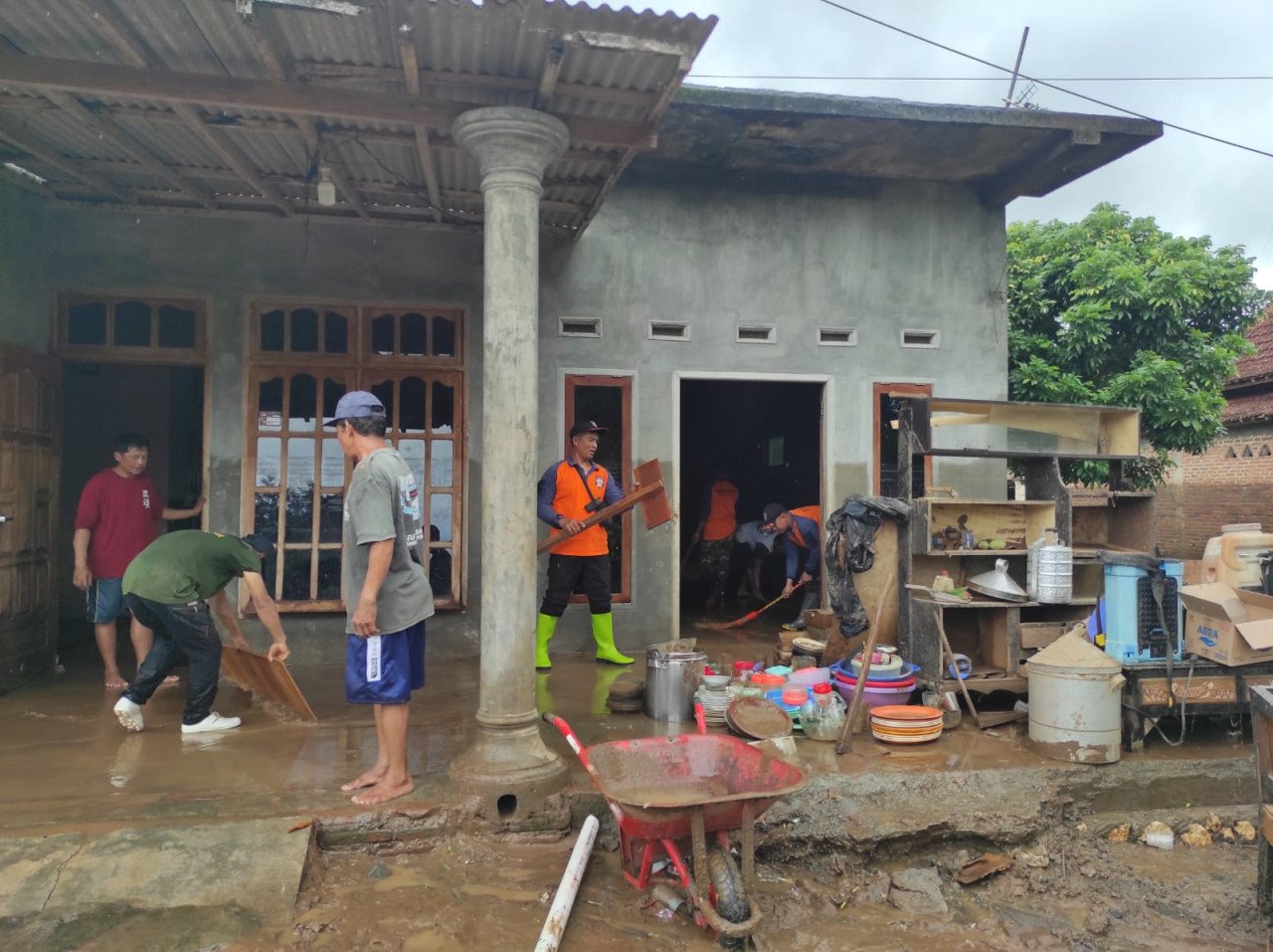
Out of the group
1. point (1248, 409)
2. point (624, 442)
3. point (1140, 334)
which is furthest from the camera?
point (1248, 409)

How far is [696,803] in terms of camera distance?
336 centimetres

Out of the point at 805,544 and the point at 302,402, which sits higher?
the point at 302,402

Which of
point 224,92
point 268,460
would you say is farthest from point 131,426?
point 224,92

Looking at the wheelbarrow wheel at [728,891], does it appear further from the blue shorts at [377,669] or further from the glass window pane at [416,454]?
the glass window pane at [416,454]

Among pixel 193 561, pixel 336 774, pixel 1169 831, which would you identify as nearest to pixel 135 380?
pixel 193 561

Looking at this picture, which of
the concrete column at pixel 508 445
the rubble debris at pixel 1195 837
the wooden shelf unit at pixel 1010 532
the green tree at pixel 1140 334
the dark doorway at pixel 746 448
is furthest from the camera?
the dark doorway at pixel 746 448

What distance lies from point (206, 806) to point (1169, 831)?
5.24 m

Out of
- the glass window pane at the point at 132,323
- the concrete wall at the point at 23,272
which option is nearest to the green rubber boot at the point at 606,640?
the glass window pane at the point at 132,323

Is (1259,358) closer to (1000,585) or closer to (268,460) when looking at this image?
(1000,585)

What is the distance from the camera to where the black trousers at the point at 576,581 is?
22.9 feet

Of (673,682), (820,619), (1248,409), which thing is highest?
(1248,409)

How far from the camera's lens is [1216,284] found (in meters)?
10.3

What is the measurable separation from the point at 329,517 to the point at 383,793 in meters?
3.48

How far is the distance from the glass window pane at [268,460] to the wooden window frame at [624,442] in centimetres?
243
